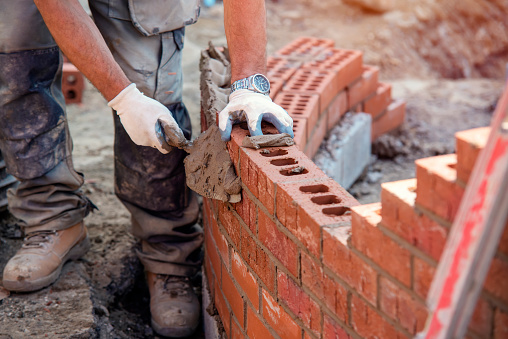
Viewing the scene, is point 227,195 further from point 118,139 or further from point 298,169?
point 118,139

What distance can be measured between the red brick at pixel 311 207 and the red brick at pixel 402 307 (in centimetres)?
27

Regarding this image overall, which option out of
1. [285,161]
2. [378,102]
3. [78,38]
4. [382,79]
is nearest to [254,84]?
[285,161]

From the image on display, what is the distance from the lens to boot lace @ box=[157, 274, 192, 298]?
10.00ft

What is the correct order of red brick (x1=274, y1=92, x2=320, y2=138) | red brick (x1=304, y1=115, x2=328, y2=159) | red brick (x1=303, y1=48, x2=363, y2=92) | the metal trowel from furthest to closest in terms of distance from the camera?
red brick (x1=303, y1=48, x2=363, y2=92), red brick (x1=304, y1=115, x2=328, y2=159), red brick (x1=274, y1=92, x2=320, y2=138), the metal trowel

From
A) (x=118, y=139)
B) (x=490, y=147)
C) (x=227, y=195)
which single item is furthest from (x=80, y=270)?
(x=490, y=147)

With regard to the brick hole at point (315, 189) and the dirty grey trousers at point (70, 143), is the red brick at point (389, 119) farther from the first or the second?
the brick hole at point (315, 189)

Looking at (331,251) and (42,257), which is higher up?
(331,251)

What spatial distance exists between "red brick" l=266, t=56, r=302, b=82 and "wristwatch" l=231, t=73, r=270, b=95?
4.64ft

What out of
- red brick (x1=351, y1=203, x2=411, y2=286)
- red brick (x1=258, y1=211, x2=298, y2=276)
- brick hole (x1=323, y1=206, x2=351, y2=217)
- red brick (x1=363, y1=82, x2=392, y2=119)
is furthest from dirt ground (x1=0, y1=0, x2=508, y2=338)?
red brick (x1=351, y1=203, x2=411, y2=286)

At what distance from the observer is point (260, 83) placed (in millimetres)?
2533

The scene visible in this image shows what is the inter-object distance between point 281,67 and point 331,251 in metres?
2.86

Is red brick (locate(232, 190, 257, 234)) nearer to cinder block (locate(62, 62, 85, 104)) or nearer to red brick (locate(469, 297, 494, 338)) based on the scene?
red brick (locate(469, 297, 494, 338))

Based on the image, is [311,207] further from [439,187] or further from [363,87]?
[363,87]

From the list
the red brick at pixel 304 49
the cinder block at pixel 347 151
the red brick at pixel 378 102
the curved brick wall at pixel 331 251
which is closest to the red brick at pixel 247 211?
the curved brick wall at pixel 331 251
